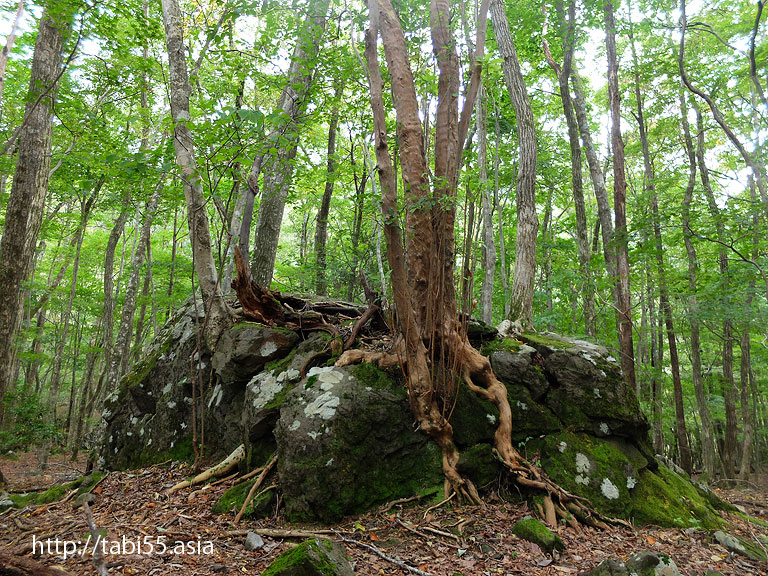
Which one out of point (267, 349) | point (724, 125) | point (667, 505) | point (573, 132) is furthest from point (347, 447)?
point (724, 125)

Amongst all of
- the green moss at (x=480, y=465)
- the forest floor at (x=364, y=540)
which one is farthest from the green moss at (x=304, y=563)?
the green moss at (x=480, y=465)

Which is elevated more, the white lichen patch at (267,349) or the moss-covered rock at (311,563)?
the white lichen patch at (267,349)

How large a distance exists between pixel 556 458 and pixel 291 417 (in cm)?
305

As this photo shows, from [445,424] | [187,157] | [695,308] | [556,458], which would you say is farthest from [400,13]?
[695,308]

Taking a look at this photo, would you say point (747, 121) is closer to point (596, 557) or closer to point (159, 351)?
point (596, 557)

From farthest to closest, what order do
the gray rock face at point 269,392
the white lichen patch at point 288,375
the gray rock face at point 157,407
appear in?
1. the gray rock face at point 157,407
2. the white lichen patch at point 288,375
3. the gray rock face at point 269,392

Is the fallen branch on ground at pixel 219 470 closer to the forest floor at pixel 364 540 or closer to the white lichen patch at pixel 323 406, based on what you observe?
the forest floor at pixel 364 540

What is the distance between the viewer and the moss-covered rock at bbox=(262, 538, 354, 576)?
2.72 meters

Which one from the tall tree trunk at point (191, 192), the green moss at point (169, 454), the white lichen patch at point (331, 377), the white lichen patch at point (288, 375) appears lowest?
the green moss at point (169, 454)

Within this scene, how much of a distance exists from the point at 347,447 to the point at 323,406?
491 mm

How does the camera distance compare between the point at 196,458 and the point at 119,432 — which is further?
the point at 119,432

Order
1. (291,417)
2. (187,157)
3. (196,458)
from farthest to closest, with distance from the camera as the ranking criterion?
(187,157), (196,458), (291,417)

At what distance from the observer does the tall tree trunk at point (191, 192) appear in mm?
6109

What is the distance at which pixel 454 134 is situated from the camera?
5.41 m
